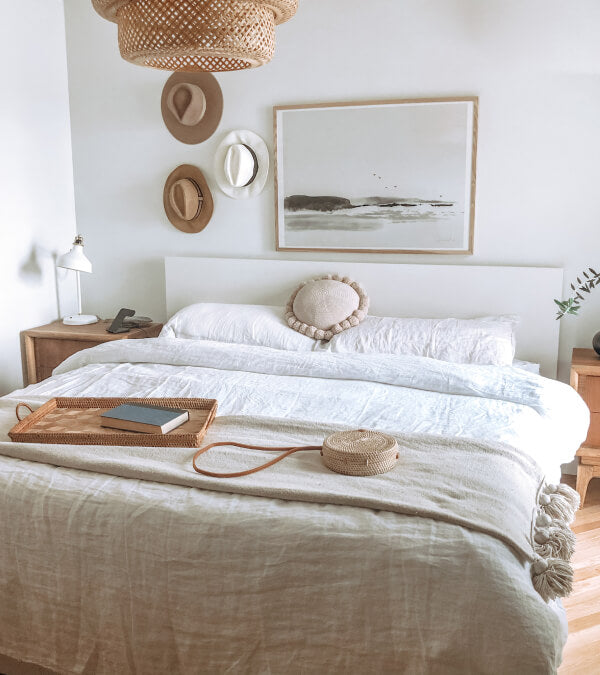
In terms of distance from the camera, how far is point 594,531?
8.98 feet

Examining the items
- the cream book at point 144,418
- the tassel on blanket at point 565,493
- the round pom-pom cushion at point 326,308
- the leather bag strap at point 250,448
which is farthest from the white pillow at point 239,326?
the tassel on blanket at point 565,493

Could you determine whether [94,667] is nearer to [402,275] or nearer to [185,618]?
[185,618]

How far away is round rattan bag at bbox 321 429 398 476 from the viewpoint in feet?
5.66

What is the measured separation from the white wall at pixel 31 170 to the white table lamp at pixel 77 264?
6.6 inches

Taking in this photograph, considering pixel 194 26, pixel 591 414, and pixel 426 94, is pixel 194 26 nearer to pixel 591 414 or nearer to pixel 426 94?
pixel 426 94

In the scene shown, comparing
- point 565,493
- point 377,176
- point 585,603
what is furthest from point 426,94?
point 585,603

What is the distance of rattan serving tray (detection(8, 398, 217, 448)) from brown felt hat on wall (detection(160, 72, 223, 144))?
1.85m

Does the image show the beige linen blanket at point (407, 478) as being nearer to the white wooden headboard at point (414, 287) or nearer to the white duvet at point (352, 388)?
the white duvet at point (352, 388)

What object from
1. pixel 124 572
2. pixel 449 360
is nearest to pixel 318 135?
pixel 449 360

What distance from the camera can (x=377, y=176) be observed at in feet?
11.2

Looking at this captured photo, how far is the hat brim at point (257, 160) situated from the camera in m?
3.59

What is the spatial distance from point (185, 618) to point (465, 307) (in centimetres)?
219

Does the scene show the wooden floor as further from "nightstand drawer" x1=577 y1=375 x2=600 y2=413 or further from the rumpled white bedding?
the rumpled white bedding

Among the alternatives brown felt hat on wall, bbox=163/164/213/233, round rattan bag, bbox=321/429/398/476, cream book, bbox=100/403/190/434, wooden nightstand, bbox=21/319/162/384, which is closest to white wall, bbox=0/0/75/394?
wooden nightstand, bbox=21/319/162/384
